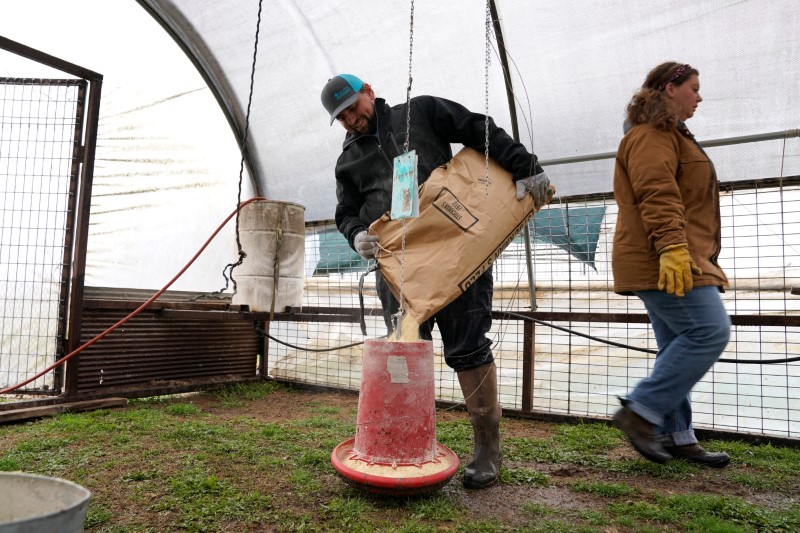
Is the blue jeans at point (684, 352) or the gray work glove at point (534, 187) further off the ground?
the gray work glove at point (534, 187)

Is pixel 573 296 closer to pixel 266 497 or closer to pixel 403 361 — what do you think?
pixel 403 361

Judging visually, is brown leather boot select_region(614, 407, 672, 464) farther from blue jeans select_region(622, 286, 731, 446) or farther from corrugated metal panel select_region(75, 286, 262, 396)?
corrugated metal panel select_region(75, 286, 262, 396)

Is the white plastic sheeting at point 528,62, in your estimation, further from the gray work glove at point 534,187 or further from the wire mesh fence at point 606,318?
the gray work glove at point 534,187

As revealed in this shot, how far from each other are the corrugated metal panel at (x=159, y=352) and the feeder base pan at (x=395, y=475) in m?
2.35

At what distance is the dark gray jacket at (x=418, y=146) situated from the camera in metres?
2.18

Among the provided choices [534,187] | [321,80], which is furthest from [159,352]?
[534,187]

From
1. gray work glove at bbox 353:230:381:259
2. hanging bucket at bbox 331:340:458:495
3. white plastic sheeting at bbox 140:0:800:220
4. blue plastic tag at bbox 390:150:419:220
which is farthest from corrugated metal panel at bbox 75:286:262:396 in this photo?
blue plastic tag at bbox 390:150:419:220

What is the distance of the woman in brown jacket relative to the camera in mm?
1945

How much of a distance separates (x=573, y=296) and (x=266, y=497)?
2514 mm

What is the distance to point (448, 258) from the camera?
1954mm

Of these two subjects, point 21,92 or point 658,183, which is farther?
point 21,92

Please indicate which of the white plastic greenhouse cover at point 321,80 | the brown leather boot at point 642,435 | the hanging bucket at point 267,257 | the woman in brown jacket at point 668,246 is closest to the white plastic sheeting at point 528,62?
the white plastic greenhouse cover at point 321,80

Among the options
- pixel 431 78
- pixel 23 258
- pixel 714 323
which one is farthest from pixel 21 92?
pixel 714 323

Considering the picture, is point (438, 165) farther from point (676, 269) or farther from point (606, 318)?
point (606, 318)
